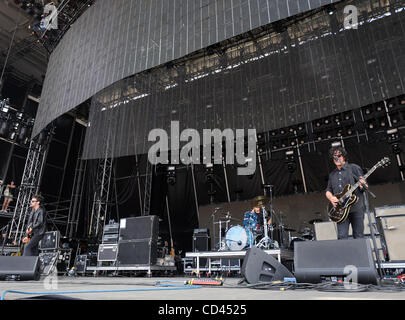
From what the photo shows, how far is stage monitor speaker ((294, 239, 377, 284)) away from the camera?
7.07ft

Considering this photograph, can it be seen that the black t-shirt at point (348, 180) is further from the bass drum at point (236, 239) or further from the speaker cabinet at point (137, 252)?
the speaker cabinet at point (137, 252)

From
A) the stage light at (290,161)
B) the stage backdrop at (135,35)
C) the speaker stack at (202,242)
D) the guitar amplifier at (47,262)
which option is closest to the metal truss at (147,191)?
the speaker stack at (202,242)

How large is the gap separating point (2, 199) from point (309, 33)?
10487mm

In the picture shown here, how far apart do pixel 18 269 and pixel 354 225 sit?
3888mm

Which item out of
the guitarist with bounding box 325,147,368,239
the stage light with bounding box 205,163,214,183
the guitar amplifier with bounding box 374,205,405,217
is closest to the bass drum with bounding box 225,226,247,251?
the guitar amplifier with bounding box 374,205,405,217

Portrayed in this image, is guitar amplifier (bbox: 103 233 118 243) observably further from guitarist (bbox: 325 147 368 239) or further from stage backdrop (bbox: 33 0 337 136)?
guitarist (bbox: 325 147 368 239)

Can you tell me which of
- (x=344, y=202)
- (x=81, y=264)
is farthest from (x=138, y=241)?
(x=344, y=202)

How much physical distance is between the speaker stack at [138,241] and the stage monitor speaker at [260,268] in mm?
3952

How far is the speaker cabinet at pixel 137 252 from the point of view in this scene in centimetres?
612

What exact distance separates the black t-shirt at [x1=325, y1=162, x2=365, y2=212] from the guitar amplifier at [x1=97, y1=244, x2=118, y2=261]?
5137 mm

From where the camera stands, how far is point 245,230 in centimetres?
564

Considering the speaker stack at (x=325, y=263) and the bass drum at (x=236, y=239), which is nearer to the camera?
the speaker stack at (x=325, y=263)

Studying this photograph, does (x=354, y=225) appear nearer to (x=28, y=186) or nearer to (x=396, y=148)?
(x=396, y=148)

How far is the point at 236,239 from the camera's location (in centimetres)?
561
